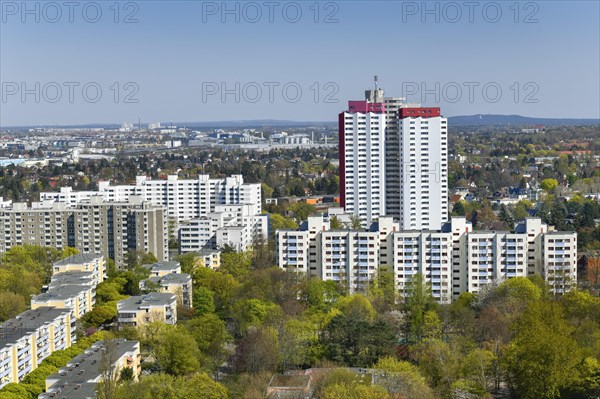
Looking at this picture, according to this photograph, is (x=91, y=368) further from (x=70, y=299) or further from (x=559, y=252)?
(x=559, y=252)

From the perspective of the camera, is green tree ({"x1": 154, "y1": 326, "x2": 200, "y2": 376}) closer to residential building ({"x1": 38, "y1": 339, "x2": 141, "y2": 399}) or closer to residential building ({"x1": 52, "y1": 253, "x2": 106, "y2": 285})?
residential building ({"x1": 38, "y1": 339, "x2": 141, "y2": 399})

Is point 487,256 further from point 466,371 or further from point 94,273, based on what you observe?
point 94,273

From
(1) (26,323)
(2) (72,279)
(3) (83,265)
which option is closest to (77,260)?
(3) (83,265)

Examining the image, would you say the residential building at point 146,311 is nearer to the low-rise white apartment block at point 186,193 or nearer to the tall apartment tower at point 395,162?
the tall apartment tower at point 395,162

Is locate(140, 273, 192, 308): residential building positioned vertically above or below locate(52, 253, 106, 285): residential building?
below

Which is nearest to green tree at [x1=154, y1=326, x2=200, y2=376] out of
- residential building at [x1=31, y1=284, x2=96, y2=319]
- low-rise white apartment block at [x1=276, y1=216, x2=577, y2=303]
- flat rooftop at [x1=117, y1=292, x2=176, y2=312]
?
flat rooftop at [x1=117, y1=292, x2=176, y2=312]

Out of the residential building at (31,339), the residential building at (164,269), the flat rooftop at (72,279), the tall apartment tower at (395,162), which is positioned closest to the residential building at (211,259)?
the residential building at (164,269)
